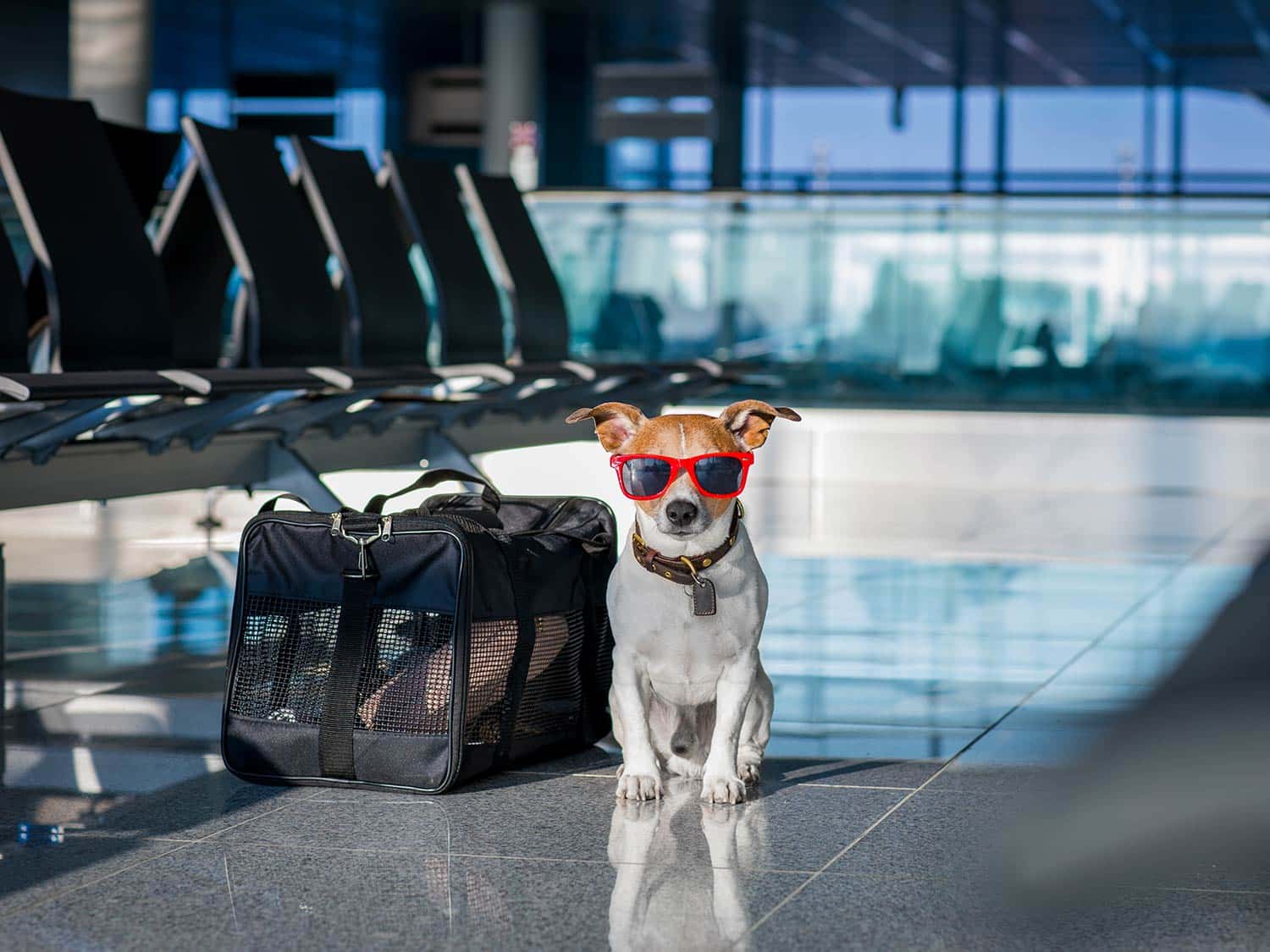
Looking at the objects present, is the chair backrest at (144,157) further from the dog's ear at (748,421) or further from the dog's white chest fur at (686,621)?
the dog's white chest fur at (686,621)

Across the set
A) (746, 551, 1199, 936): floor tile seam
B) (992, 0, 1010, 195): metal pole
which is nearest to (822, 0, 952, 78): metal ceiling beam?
(992, 0, 1010, 195): metal pole

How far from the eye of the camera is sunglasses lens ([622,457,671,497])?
258cm

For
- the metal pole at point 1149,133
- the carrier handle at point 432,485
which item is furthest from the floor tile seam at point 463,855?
the metal pole at point 1149,133

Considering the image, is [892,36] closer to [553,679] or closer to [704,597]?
[553,679]

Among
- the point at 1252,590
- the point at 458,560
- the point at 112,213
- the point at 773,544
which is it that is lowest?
the point at 773,544

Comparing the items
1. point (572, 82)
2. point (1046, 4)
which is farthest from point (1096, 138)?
point (572, 82)

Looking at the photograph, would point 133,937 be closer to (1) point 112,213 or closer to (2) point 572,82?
(1) point 112,213

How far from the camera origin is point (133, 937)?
188 cm

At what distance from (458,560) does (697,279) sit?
8246 mm

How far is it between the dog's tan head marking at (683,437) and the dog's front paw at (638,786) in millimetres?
397

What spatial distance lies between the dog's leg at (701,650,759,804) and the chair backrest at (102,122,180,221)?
122 inches

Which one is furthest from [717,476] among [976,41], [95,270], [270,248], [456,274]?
[976,41]

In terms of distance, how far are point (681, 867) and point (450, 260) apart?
396cm

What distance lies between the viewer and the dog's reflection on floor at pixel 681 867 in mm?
1930
